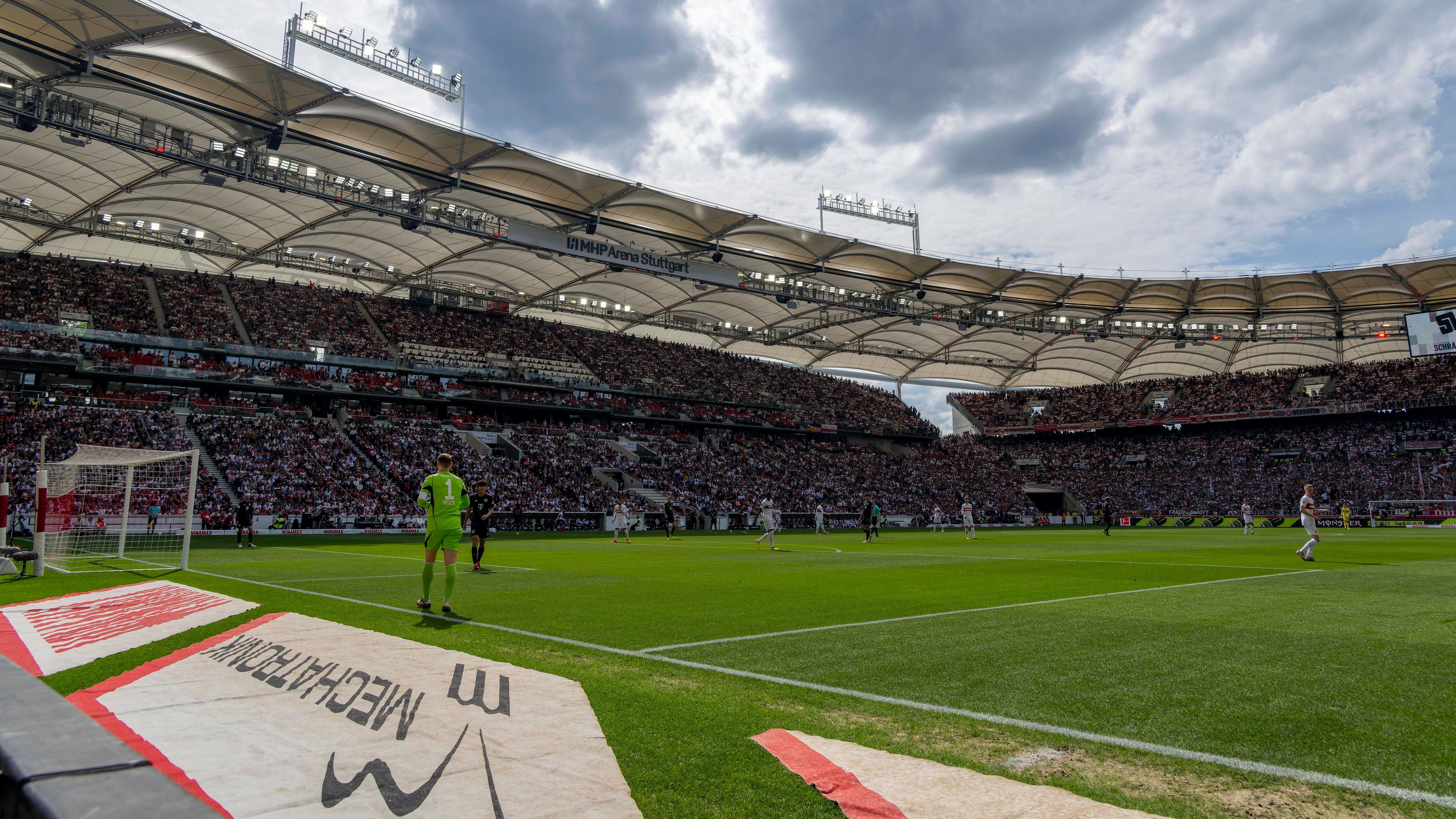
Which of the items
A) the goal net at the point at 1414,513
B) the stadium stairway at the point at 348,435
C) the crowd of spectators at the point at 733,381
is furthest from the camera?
the crowd of spectators at the point at 733,381

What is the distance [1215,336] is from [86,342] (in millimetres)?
69019

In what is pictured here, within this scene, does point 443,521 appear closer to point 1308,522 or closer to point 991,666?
point 991,666

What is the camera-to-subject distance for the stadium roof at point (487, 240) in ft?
89.4

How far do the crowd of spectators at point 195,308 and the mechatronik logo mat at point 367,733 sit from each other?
44851 mm

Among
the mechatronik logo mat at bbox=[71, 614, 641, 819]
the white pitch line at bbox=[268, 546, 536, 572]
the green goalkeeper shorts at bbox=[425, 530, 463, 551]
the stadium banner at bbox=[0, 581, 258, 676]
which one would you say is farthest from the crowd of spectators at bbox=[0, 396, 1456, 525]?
the mechatronik logo mat at bbox=[71, 614, 641, 819]

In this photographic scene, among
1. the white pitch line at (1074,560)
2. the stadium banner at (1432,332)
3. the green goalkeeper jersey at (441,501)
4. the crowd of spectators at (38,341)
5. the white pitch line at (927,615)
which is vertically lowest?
the white pitch line at (1074,560)

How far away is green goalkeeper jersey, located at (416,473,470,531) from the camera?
367 inches

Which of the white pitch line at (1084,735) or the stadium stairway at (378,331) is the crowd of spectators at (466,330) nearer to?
the stadium stairway at (378,331)

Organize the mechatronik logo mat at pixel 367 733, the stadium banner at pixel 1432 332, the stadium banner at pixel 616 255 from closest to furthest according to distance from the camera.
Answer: the mechatronik logo mat at pixel 367 733, the stadium banner at pixel 616 255, the stadium banner at pixel 1432 332

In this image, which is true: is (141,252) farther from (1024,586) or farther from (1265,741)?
(1265,741)

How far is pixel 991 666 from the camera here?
6.27 metres

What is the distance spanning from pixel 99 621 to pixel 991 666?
30.0 feet

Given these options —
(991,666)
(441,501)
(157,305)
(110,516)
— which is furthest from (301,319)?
(991,666)

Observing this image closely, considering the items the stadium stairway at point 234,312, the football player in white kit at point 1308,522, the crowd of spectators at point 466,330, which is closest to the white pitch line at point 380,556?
the football player in white kit at point 1308,522
